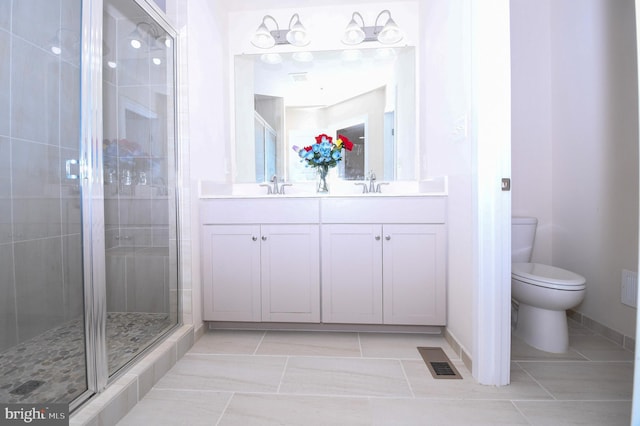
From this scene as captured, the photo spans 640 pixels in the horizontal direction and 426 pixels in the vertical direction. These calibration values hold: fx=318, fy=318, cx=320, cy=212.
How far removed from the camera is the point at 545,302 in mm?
1689

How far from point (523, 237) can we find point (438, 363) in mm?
1108

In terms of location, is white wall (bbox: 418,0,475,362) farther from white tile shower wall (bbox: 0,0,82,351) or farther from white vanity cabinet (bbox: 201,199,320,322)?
white tile shower wall (bbox: 0,0,82,351)

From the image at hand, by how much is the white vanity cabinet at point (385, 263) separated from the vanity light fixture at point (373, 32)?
4.05 feet

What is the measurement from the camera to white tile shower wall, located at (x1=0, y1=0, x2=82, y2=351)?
53.1 inches

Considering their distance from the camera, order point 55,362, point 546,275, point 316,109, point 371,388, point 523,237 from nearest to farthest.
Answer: point 55,362, point 371,388, point 546,275, point 523,237, point 316,109

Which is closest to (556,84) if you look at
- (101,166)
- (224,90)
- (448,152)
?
(448,152)

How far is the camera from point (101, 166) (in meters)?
1.29

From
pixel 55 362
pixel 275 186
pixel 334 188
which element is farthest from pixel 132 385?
pixel 334 188

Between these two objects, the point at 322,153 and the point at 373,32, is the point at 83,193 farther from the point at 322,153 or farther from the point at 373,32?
the point at 373,32

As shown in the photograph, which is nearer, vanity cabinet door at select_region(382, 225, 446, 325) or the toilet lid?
the toilet lid

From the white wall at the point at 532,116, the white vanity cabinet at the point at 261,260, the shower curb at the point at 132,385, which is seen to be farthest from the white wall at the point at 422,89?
the white wall at the point at 532,116

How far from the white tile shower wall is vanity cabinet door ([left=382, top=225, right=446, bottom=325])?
1.53 metres

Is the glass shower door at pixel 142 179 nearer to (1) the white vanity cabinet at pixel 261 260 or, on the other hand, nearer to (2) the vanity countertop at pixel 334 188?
(1) the white vanity cabinet at pixel 261 260

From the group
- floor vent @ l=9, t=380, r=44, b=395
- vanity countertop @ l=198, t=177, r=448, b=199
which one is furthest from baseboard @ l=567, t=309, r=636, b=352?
floor vent @ l=9, t=380, r=44, b=395
